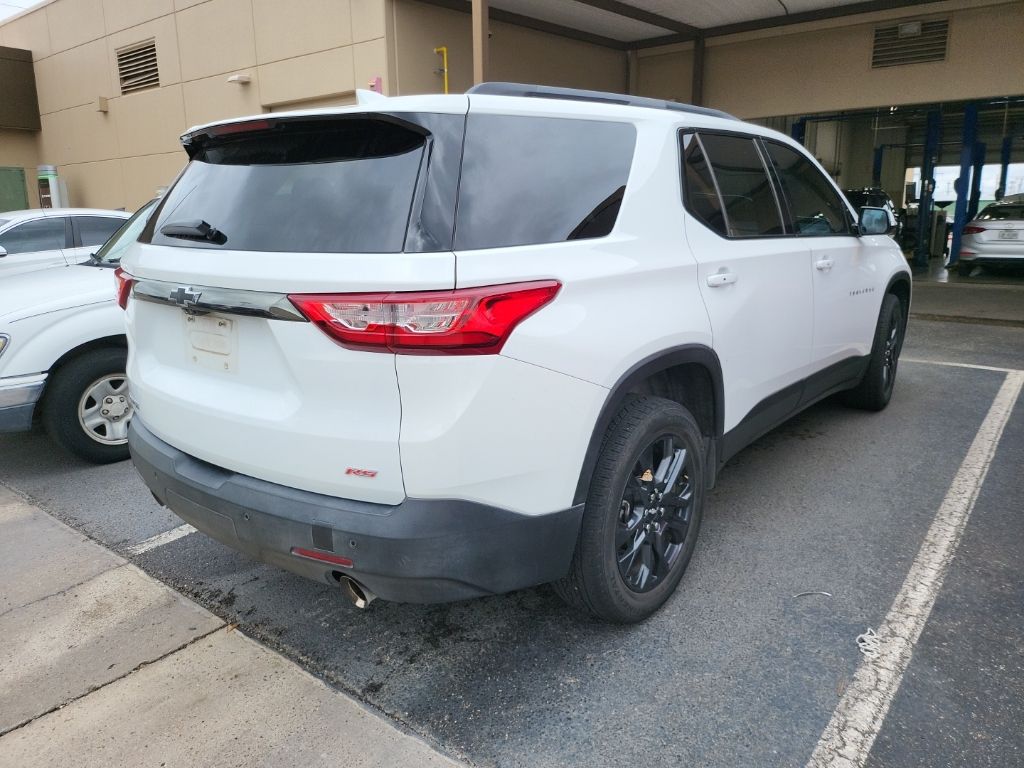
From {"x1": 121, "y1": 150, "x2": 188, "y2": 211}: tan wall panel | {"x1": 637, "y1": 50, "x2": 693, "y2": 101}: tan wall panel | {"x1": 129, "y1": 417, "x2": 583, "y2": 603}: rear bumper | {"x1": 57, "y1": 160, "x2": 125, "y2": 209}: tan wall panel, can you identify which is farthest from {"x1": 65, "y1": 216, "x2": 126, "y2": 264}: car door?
{"x1": 57, "y1": 160, "x2": 125, "y2": 209}: tan wall panel

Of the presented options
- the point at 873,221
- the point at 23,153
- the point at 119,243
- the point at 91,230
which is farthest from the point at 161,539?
the point at 23,153

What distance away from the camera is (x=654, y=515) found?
2.81 meters

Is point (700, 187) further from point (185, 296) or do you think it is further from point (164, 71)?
point (164, 71)

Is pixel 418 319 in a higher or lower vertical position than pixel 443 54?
lower

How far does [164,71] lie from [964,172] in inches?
620

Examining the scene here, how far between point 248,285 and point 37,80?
2103 centimetres

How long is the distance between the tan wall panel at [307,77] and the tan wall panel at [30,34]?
9332 millimetres

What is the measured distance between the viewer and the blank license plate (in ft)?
7.63

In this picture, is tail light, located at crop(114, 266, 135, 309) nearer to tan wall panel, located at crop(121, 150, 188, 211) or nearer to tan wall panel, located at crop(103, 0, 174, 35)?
tan wall panel, located at crop(121, 150, 188, 211)

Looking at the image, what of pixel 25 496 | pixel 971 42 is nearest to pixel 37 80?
pixel 25 496

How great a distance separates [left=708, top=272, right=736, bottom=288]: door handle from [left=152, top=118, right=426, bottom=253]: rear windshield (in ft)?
4.43

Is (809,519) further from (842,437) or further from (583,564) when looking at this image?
(583,564)

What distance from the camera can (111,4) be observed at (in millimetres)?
15508

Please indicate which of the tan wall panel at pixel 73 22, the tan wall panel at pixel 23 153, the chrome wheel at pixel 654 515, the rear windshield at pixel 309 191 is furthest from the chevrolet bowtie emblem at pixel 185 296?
the tan wall panel at pixel 23 153
